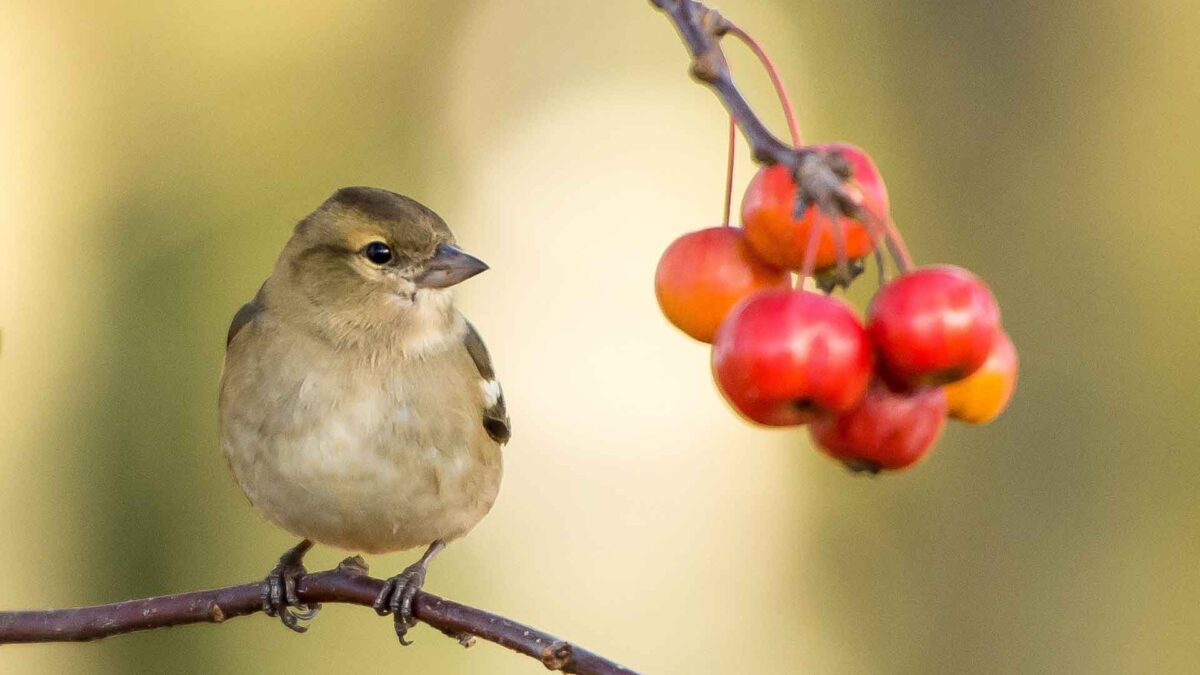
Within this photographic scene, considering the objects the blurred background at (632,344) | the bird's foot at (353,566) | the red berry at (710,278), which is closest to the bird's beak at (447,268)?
the bird's foot at (353,566)

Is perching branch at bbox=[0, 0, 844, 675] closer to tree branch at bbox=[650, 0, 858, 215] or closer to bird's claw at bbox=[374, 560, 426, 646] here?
tree branch at bbox=[650, 0, 858, 215]

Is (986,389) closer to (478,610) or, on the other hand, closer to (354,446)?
(478,610)

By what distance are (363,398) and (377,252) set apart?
1.47 ft

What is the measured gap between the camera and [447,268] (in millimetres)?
4117

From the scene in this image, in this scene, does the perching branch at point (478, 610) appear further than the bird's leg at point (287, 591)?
No

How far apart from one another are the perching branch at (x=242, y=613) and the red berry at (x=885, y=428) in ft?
2.24

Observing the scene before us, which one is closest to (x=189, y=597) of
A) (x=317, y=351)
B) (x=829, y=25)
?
(x=317, y=351)

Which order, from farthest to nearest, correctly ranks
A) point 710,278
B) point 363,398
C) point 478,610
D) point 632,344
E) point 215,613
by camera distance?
point 632,344 < point 363,398 < point 215,613 < point 478,610 < point 710,278

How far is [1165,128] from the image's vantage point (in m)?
10.8

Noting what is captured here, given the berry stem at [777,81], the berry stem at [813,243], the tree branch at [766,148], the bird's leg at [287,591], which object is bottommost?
the bird's leg at [287,591]

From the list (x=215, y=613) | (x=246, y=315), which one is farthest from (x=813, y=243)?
(x=246, y=315)

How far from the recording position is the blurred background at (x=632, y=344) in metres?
9.67

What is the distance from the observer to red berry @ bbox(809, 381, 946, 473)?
2.06m

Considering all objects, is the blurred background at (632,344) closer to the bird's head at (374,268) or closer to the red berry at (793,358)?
the bird's head at (374,268)
